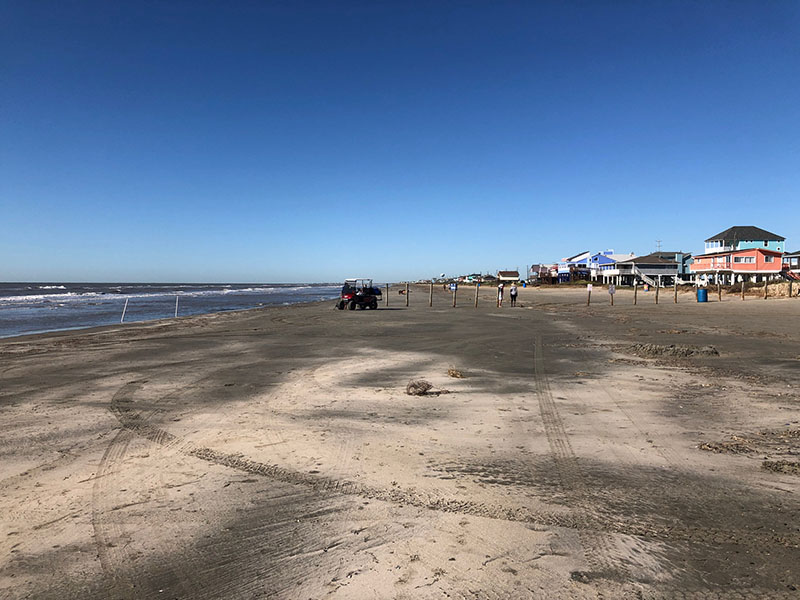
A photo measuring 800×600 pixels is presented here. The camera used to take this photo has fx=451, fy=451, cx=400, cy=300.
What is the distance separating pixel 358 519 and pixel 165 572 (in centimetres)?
139

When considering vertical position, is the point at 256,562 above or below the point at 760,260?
below

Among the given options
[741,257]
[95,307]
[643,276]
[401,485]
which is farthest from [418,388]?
[643,276]

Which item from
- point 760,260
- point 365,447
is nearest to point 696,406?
point 365,447

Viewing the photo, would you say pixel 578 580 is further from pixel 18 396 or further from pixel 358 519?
pixel 18 396

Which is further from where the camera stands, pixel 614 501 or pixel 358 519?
pixel 614 501

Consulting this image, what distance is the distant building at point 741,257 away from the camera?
6625 cm

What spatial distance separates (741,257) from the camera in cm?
6831

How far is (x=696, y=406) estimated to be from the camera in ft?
22.8

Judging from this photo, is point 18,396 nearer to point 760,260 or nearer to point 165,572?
point 165,572

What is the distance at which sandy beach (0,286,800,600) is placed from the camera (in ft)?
9.72

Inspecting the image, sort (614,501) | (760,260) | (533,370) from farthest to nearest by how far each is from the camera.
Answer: (760,260)
(533,370)
(614,501)

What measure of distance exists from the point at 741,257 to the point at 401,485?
8273cm

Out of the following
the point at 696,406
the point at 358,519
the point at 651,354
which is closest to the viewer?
the point at 358,519

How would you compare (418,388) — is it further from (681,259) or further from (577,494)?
(681,259)
